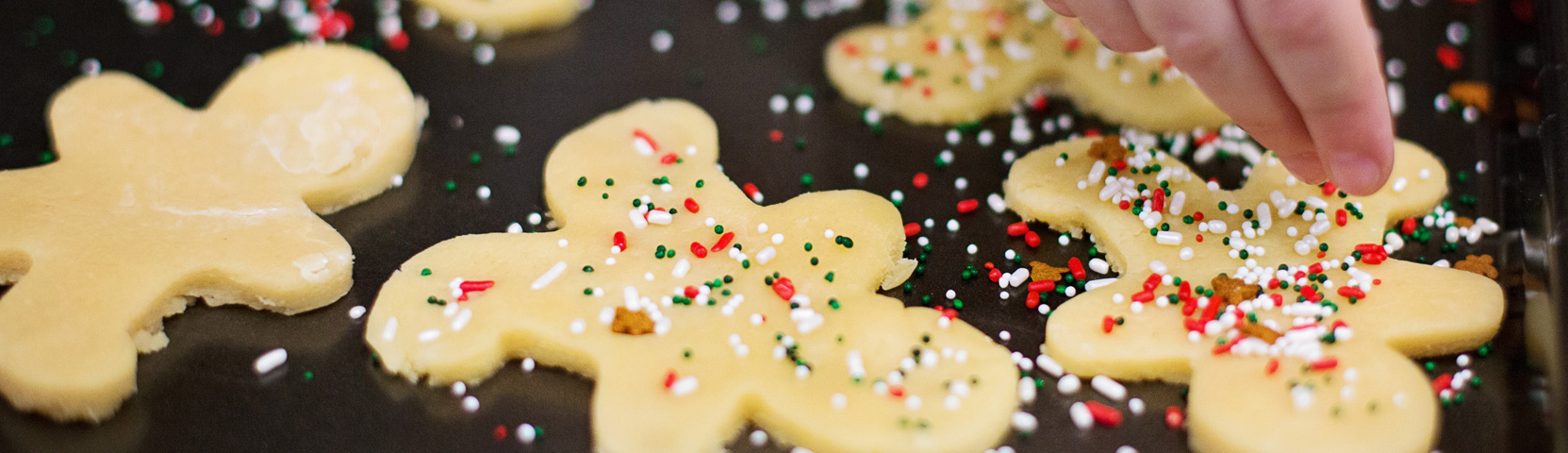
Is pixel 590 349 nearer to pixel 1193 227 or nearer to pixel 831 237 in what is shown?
pixel 831 237

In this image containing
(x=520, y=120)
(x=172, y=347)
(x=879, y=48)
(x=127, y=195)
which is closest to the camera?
(x=172, y=347)

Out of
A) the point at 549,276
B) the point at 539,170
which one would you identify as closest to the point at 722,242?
the point at 549,276

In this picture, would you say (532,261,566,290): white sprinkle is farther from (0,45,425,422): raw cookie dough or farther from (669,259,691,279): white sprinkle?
(0,45,425,422): raw cookie dough

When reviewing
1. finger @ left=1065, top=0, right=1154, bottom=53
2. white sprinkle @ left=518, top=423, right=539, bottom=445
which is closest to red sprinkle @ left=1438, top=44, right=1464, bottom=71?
finger @ left=1065, top=0, right=1154, bottom=53

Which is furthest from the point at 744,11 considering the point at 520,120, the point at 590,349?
the point at 590,349

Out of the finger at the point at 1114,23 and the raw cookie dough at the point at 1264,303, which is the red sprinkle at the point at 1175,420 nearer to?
the raw cookie dough at the point at 1264,303

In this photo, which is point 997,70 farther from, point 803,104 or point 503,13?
point 503,13

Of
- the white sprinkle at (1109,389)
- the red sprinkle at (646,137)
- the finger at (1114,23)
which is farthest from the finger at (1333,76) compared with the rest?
the red sprinkle at (646,137)
